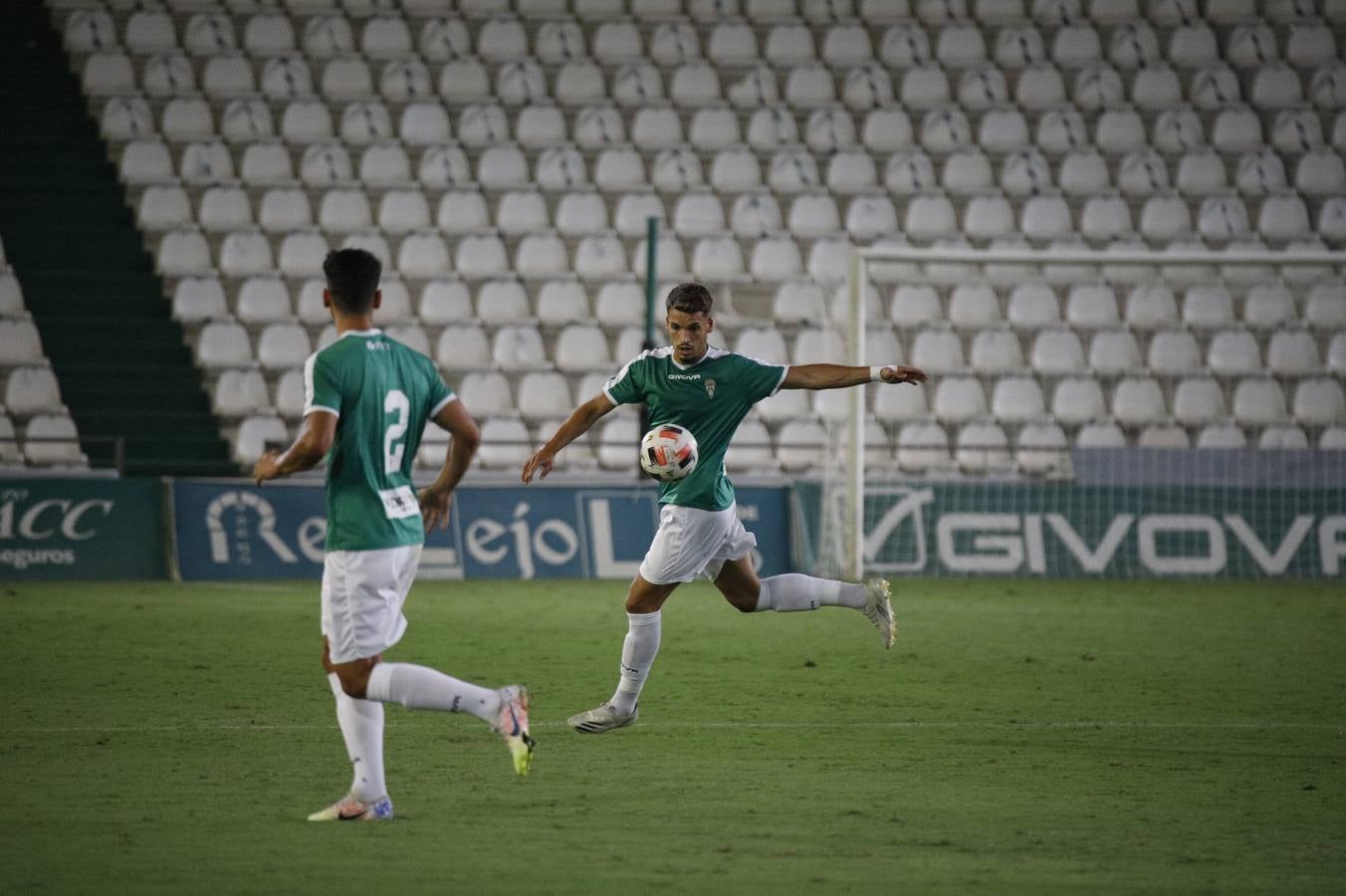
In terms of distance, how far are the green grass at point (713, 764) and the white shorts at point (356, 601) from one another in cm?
62

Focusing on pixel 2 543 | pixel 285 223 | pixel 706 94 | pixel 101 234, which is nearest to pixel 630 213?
pixel 706 94

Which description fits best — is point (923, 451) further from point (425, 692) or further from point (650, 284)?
point (425, 692)

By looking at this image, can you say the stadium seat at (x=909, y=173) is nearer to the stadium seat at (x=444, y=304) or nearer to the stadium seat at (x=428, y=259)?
the stadium seat at (x=428, y=259)

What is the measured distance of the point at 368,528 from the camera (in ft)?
18.9

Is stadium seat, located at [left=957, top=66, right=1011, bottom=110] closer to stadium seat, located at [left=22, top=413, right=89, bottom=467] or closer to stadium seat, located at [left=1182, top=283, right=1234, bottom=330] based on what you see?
stadium seat, located at [left=1182, top=283, right=1234, bottom=330]

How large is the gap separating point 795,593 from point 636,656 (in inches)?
41.0

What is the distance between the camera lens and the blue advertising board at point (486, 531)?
1688cm

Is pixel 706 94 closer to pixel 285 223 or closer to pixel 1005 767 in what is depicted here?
pixel 285 223

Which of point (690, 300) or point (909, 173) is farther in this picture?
point (909, 173)

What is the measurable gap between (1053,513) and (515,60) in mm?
9760

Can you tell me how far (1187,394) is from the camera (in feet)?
66.7

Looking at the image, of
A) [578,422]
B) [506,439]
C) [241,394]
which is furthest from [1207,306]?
[578,422]

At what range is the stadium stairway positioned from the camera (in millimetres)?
19312

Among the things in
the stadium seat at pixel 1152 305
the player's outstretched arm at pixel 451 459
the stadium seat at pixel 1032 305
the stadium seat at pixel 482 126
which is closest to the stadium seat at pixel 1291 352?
the stadium seat at pixel 1152 305
